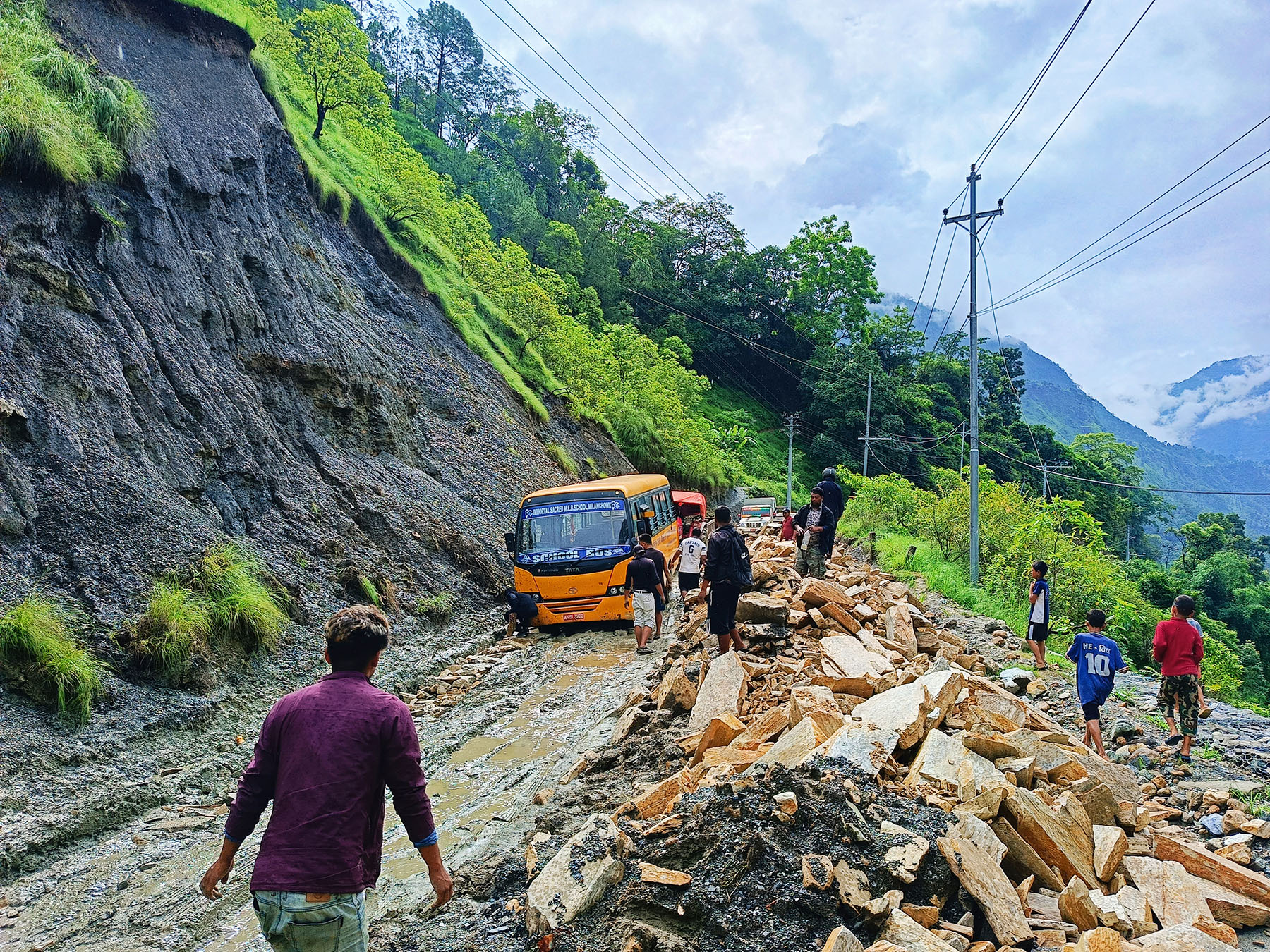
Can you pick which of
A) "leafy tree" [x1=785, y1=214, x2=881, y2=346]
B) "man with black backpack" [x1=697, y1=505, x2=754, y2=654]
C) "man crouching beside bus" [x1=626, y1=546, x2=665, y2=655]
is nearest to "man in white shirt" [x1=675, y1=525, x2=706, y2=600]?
"man crouching beside bus" [x1=626, y1=546, x2=665, y2=655]

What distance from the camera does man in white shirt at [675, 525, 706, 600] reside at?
1181 centimetres

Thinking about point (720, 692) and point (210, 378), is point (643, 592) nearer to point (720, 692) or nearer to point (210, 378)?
point (720, 692)

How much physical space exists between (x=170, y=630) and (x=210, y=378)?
4.62 metres

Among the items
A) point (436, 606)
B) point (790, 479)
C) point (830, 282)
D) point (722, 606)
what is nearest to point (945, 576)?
point (722, 606)

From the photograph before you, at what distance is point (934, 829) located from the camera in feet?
13.7

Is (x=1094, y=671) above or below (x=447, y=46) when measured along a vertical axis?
below

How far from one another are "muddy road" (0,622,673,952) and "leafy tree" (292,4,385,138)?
17.1 m

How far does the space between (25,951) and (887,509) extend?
92.2ft

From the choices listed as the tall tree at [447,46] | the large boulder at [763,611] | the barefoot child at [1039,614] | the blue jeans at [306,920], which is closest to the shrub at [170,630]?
the blue jeans at [306,920]

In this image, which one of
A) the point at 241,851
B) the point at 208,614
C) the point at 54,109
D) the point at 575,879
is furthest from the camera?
the point at 54,109

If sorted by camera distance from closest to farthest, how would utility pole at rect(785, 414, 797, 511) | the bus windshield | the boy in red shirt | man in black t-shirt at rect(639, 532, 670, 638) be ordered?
the boy in red shirt, man in black t-shirt at rect(639, 532, 670, 638), the bus windshield, utility pole at rect(785, 414, 797, 511)

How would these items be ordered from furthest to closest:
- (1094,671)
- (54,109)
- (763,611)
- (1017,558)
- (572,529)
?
(1017,558)
(572,529)
(54,109)
(763,611)
(1094,671)

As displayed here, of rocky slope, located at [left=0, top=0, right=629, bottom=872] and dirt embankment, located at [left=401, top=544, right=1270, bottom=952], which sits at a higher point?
rocky slope, located at [left=0, top=0, right=629, bottom=872]

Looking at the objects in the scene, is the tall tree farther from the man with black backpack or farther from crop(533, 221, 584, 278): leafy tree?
the man with black backpack
